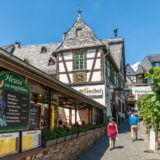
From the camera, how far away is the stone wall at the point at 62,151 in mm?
7496

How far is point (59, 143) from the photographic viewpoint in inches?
391

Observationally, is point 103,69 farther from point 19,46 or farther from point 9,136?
point 9,136

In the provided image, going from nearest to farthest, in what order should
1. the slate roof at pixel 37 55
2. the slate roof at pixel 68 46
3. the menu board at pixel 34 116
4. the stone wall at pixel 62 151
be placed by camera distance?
the stone wall at pixel 62 151
the menu board at pixel 34 116
the slate roof at pixel 68 46
the slate roof at pixel 37 55

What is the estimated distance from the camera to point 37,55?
31.9m

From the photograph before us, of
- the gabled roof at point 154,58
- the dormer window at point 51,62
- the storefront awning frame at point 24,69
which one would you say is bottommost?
the storefront awning frame at point 24,69

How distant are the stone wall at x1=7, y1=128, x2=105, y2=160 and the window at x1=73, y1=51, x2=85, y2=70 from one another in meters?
10.5

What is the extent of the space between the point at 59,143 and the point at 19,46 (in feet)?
86.2

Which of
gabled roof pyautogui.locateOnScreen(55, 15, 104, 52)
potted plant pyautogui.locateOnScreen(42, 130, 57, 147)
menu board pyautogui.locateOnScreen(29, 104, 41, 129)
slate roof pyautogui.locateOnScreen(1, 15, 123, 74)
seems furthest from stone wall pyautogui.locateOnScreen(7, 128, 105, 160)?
gabled roof pyautogui.locateOnScreen(55, 15, 104, 52)

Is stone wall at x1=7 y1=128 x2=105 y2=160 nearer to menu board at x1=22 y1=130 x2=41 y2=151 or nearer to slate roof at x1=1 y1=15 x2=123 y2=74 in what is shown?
menu board at x1=22 y1=130 x2=41 y2=151

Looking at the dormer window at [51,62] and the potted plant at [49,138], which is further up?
the dormer window at [51,62]

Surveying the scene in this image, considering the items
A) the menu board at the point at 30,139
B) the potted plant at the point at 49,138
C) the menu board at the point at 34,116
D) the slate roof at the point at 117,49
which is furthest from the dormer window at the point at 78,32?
the menu board at the point at 30,139

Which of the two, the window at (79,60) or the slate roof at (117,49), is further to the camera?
the slate roof at (117,49)

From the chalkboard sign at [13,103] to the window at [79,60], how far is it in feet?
58.6

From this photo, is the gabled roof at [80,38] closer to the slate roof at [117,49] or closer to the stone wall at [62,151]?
the slate roof at [117,49]
